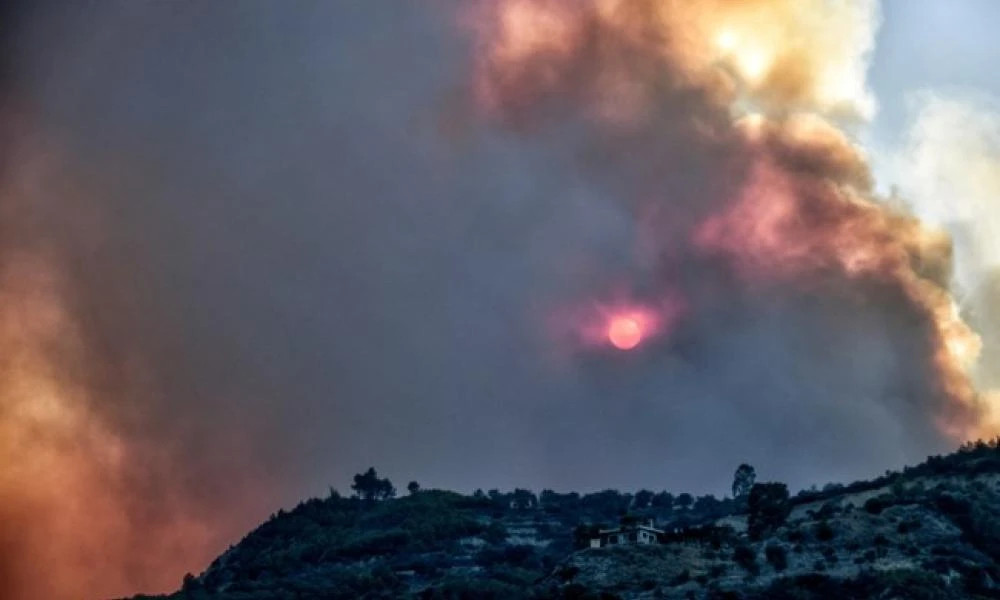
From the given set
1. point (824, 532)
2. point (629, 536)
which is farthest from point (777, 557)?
point (629, 536)

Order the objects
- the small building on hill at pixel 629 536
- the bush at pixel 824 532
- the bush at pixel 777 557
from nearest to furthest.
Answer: the bush at pixel 777 557, the bush at pixel 824 532, the small building on hill at pixel 629 536

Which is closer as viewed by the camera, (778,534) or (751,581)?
(751,581)

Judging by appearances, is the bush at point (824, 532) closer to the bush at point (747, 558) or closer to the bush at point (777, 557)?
the bush at point (777, 557)

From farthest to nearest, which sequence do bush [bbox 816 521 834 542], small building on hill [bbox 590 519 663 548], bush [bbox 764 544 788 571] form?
small building on hill [bbox 590 519 663 548] → bush [bbox 816 521 834 542] → bush [bbox 764 544 788 571]

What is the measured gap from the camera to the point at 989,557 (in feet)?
575

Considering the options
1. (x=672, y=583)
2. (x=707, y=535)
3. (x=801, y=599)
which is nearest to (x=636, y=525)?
(x=707, y=535)

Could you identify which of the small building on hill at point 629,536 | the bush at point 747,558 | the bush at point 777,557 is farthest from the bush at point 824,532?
the small building on hill at point 629,536

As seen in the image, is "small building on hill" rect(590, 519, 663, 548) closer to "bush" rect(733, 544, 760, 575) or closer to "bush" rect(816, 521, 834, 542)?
"bush" rect(733, 544, 760, 575)

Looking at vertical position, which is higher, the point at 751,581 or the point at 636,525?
the point at 636,525

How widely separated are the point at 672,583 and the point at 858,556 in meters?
21.2

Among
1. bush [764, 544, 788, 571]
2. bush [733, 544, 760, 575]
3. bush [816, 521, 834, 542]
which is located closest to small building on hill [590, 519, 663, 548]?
bush [733, 544, 760, 575]

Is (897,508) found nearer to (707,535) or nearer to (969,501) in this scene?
(969,501)

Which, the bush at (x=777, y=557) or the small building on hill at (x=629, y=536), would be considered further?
the small building on hill at (x=629, y=536)

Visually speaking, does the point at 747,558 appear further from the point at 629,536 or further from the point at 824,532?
the point at 629,536
